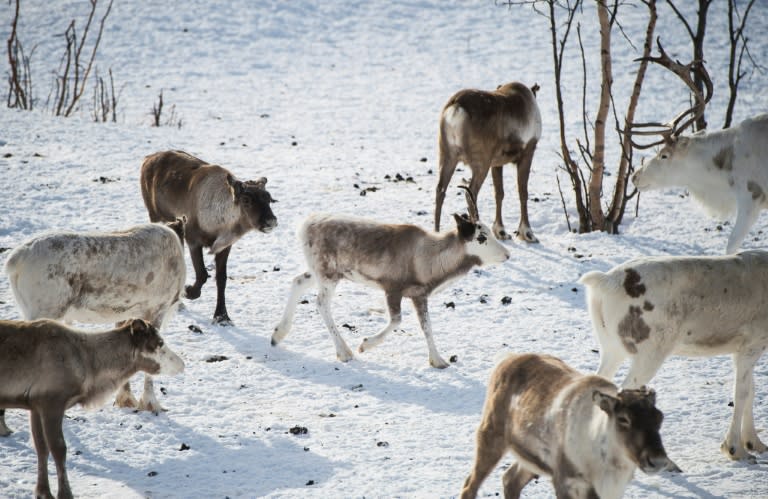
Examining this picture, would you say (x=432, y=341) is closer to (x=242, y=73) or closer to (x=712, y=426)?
(x=712, y=426)

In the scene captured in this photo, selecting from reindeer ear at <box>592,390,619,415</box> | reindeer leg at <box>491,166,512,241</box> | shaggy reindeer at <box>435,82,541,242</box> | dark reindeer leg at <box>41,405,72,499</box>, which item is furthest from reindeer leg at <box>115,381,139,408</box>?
reindeer leg at <box>491,166,512,241</box>

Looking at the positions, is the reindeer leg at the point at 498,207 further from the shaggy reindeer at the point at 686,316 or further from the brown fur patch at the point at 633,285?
the brown fur patch at the point at 633,285

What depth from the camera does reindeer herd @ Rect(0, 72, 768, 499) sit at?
3.84 meters

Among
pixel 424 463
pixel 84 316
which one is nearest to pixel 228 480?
pixel 424 463

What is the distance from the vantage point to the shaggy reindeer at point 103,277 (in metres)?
5.42

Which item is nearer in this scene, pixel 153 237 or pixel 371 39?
pixel 153 237

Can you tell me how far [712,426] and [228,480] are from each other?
2933mm

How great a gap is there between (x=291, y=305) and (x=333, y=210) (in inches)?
116

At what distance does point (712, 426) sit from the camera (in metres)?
5.34

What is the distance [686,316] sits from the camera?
4922 millimetres

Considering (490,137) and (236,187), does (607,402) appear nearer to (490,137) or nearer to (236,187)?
(236,187)

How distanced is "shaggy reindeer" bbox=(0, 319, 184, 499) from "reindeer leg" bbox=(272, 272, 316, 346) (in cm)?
191

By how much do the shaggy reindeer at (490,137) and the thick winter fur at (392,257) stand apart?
1970 millimetres

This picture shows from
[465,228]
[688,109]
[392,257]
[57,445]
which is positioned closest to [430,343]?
[392,257]
